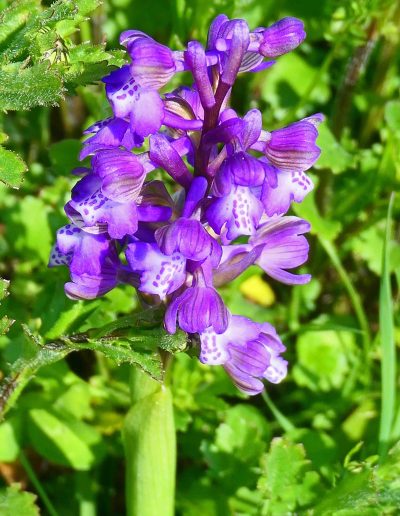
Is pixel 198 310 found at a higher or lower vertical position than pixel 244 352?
higher

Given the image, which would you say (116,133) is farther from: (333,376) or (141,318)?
(333,376)

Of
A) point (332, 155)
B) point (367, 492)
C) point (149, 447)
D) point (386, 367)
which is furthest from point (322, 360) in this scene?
point (149, 447)

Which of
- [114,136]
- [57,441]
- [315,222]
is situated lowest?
[57,441]

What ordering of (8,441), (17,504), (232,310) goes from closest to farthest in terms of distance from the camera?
(17,504)
(8,441)
(232,310)

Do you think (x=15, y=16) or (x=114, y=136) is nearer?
(x=114, y=136)

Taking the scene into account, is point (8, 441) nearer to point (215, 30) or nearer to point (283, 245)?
point (283, 245)

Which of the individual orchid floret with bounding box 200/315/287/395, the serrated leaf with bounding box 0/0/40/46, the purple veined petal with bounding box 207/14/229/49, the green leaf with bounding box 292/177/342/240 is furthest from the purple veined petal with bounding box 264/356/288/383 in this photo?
the serrated leaf with bounding box 0/0/40/46

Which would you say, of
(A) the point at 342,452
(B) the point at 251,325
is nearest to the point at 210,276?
(B) the point at 251,325

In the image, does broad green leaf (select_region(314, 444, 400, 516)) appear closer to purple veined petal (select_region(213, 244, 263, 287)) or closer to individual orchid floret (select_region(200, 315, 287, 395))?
individual orchid floret (select_region(200, 315, 287, 395))
